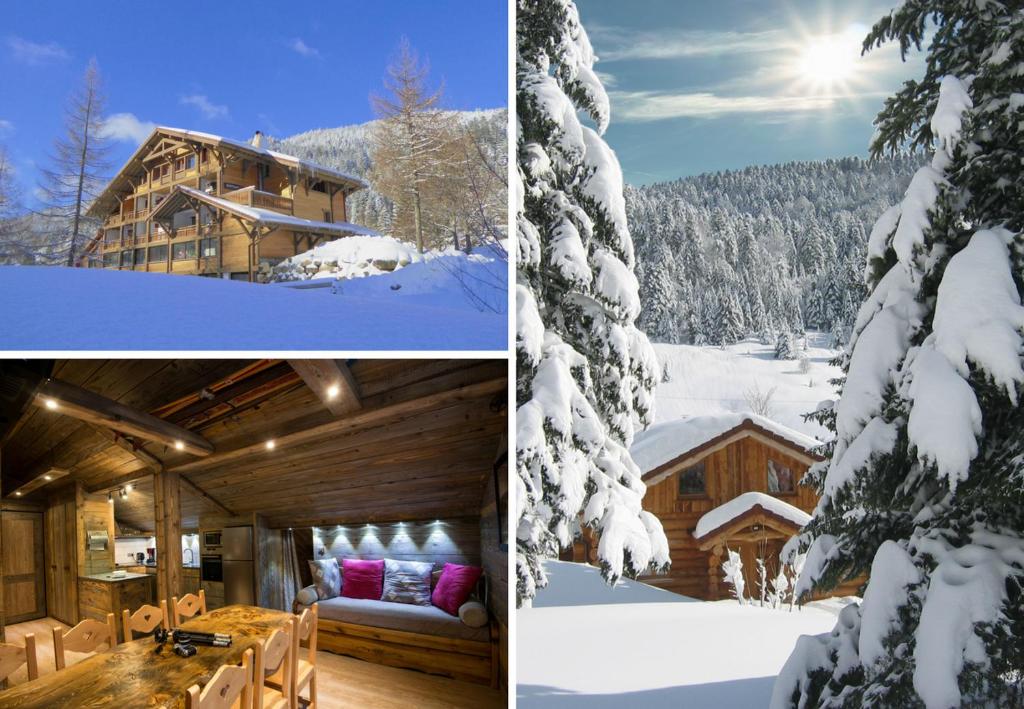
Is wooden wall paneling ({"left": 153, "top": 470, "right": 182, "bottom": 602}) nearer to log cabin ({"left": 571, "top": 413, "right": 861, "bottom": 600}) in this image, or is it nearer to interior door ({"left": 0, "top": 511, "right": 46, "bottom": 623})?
interior door ({"left": 0, "top": 511, "right": 46, "bottom": 623})

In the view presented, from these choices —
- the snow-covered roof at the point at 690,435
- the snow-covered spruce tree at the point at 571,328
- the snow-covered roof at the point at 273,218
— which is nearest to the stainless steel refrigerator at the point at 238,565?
the snow-covered spruce tree at the point at 571,328

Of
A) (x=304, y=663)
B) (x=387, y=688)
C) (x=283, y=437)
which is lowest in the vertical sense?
(x=387, y=688)

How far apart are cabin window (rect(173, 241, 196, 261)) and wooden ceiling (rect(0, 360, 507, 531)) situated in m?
4.04

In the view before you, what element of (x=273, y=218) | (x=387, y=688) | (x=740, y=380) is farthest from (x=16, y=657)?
(x=273, y=218)

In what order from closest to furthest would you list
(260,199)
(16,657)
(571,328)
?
(16,657) → (571,328) → (260,199)

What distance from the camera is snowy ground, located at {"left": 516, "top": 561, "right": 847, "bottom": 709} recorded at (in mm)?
3076

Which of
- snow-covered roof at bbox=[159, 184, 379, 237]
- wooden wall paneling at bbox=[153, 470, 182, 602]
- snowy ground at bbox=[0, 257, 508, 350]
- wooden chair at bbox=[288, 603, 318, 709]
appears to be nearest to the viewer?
wooden chair at bbox=[288, 603, 318, 709]

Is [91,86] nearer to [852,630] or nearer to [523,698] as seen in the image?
[523,698]

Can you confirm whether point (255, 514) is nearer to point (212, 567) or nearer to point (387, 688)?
point (212, 567)

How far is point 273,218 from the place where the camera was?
6.18 m

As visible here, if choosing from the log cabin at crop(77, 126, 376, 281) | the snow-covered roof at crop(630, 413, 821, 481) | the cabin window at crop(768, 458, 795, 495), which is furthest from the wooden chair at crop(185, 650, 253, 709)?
the log cabin at crop(77, 126, 376, 281)

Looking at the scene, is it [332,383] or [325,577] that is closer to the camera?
[332,383]

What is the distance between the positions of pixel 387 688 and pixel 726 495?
5.76ft

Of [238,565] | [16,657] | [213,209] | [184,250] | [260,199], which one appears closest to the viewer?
[16,657]
